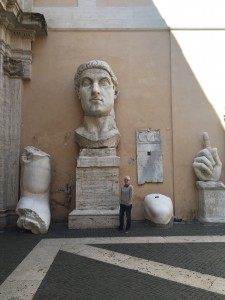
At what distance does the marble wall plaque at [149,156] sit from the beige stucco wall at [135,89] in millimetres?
127

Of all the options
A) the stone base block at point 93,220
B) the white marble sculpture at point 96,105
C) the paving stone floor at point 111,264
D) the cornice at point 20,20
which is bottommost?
the paving stone floor at point 111,264

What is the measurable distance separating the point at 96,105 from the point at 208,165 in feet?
9.02

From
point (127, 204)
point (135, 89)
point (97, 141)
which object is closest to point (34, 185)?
point (97, 141)

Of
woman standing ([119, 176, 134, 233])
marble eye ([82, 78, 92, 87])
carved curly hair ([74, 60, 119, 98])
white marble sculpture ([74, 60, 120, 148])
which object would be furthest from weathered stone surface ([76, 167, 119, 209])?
carved curly hair ([74, 60, 119, 98])

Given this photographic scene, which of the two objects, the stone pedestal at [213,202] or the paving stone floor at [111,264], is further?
the stone pedestal at [213,202]

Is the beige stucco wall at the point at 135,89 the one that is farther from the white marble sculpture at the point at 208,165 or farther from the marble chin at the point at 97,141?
the marble chin at the point at 97,141

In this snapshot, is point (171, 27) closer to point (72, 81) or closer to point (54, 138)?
point (72, 81)

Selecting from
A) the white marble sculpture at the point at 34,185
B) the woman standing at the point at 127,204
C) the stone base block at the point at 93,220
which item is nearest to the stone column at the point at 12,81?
the white marble sculpture at the point at 34,185

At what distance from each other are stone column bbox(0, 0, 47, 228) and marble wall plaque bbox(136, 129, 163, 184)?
2766 mm

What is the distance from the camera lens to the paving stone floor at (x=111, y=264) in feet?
10.0

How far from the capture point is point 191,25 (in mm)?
7754

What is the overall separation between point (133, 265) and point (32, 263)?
125 centimetres

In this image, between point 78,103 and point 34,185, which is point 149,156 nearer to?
point 78,103

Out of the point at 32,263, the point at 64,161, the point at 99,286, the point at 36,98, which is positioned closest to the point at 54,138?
the point at 64,161
